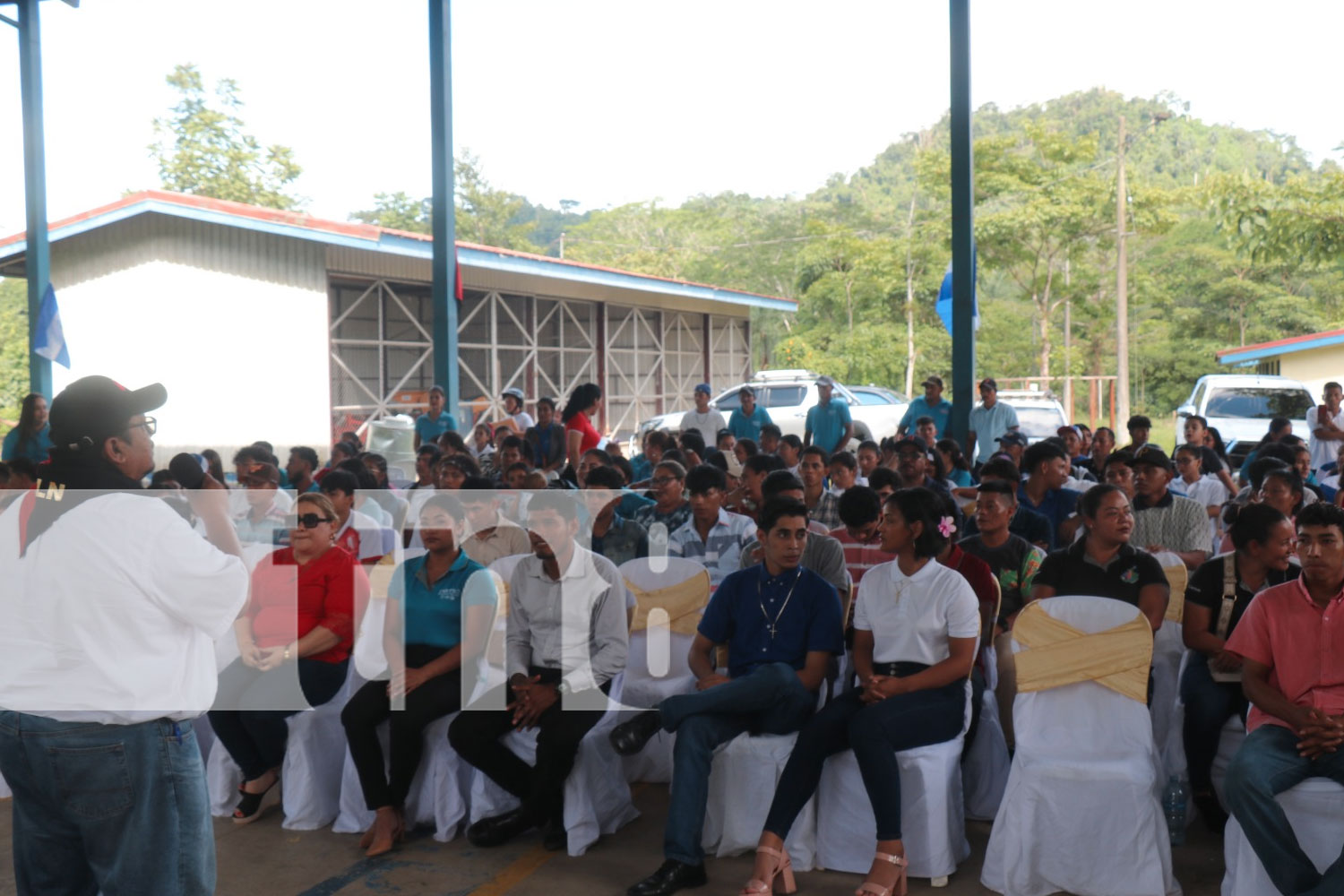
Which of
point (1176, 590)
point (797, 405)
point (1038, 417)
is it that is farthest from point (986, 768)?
point (797, 405)

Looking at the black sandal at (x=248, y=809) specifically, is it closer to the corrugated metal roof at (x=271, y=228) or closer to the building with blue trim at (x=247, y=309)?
the building with blue trim at (x=247, y=309)

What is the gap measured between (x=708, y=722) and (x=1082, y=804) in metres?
1.33

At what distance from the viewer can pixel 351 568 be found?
5.16 m

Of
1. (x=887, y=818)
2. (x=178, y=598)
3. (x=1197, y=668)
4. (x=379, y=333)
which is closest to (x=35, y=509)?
(x=178, y=598)

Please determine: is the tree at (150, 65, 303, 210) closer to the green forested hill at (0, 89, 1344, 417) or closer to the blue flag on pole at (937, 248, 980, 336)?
the green forested hill at (0, 89, 1344, 417)

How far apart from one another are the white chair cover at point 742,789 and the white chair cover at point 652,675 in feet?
2.17

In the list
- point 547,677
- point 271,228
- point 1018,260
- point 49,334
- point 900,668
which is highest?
point 1018,260

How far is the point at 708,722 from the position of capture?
4.34m

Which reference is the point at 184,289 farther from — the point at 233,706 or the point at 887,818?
the point at 887,818

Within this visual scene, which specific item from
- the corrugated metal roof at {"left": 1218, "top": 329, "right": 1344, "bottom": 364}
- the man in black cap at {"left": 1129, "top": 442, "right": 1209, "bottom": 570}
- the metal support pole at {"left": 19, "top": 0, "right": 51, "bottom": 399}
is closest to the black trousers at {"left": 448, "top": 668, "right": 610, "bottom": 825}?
the man in black cap at {"left": 1129, "top": 442, "right": 1209, "bottom": 570}

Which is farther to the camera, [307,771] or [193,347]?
[193,347]

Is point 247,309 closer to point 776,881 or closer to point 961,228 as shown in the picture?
point 961,228

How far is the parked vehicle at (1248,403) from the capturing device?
49.6 ft

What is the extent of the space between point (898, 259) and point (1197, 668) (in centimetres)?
2789
